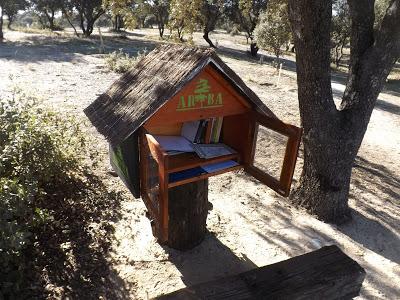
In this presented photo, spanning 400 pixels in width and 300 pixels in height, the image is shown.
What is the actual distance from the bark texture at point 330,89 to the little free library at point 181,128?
154 centimetres

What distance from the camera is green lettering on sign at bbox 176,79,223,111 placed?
3.42 meters

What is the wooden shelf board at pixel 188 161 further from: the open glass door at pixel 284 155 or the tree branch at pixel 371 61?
the tree branch at pixel 371 61

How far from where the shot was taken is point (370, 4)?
15.7 ft

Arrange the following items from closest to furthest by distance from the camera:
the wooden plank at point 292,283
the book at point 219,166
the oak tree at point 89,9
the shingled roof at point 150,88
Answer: the wooden plank at point 292,283 < the shingled roof at point 150,88 < the book at point 219,166 < the oak tree at point 89,9

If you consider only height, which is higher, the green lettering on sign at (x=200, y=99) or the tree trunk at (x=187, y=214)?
the green lettering on sign at (x=200, y=99)

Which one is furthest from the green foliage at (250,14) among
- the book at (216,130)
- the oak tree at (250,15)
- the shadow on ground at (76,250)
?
the book at (216,130)

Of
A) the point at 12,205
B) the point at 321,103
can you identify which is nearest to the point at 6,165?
the point at 12,205

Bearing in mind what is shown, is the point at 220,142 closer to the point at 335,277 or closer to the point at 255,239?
the point at 255,239

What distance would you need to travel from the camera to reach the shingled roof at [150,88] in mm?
3150

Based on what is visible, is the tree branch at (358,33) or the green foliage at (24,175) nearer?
the green foliage at (24,175)

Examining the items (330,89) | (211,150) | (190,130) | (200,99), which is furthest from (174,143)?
(330,89)

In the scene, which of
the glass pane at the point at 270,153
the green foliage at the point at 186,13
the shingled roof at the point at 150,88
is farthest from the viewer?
the glass pane at the point at 270,153

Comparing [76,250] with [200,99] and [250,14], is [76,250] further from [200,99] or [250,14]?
[250,14]

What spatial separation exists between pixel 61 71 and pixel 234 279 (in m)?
13.9
